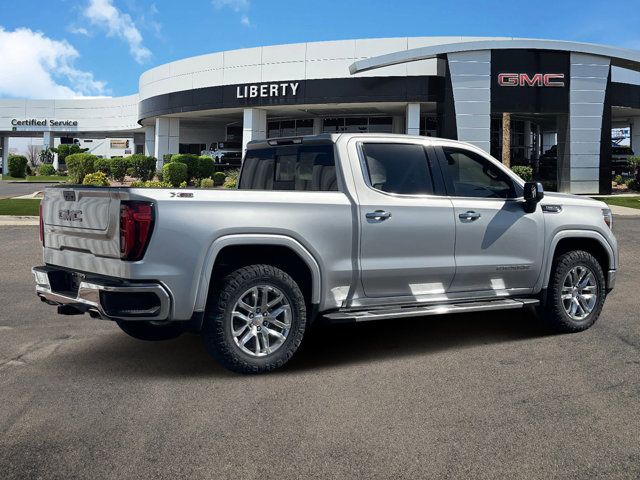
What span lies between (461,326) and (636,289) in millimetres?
3612

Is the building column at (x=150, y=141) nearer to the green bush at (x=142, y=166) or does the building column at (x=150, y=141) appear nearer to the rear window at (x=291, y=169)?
the green bush at (x=142, y=166)

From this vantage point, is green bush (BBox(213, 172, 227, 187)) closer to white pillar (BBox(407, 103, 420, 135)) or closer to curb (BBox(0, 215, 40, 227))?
white pillar (BBox(407, 103, 420, 135))

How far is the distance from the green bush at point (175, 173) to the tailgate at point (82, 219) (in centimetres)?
2713

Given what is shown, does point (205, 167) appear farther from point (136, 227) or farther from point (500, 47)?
point (136, 227)

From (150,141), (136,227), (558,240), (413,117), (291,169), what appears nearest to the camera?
(136,227)

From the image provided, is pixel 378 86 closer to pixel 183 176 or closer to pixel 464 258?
pixel 183 176

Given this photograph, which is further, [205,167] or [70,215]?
[205,167]

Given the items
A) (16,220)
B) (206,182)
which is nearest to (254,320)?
(16,220)

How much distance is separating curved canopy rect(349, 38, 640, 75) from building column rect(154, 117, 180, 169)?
21091 millimetres

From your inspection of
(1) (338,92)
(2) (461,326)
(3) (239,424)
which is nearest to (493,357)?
(2) (461,326)

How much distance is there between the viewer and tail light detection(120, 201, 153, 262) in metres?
4.38

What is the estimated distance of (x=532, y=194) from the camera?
595 centimetres

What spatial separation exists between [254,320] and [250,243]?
0.60 m

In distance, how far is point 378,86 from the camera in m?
34.0
